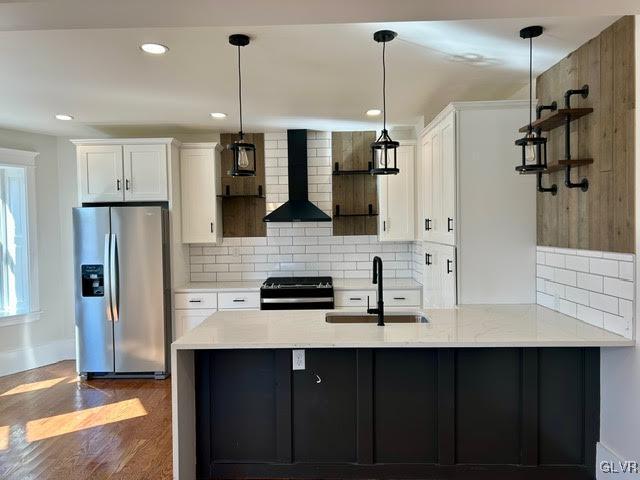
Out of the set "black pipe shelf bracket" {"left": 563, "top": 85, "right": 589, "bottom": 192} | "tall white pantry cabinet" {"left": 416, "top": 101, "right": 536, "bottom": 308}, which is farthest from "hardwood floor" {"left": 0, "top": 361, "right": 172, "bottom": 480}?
"black pipe shelf bracket" {"left": 563, "top": 85, "right": 589, "bottom": 192}

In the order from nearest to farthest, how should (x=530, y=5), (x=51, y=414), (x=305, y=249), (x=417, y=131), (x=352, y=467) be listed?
(x=530, y=5)
(x=352, y=467)
(x=51, y=414)
(x=417, y=131)
(x=305, y=249)

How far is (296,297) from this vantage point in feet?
13.7

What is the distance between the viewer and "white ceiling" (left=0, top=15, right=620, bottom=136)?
2291mm

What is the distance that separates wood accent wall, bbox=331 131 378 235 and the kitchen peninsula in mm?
2445

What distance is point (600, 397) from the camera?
234 centimetres

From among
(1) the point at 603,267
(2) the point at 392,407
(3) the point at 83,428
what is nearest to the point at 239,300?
(3) the point at 83,428

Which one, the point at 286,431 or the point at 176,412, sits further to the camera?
the point at 286,431

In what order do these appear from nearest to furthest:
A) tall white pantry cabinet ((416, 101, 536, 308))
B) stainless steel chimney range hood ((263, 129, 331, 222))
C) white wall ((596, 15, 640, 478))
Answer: white wall ((596, 15, 640, 478)), tall white pantry cabinet ((416, 101, 536, 308)), stainless steel chimney range hood ((263, 129, 331, 222))

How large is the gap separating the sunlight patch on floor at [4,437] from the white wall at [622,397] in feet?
12.3

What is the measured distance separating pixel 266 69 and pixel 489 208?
184cm

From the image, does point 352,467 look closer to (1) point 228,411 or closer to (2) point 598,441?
(1) point 228,411

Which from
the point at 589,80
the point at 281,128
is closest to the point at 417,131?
the point at 281,128

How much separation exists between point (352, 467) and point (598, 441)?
4.51ft

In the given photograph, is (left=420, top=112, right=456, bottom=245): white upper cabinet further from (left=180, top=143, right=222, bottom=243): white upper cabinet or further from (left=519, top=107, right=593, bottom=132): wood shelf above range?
(left=180, top=143, right=222, bottom=243): white upper cabinet
